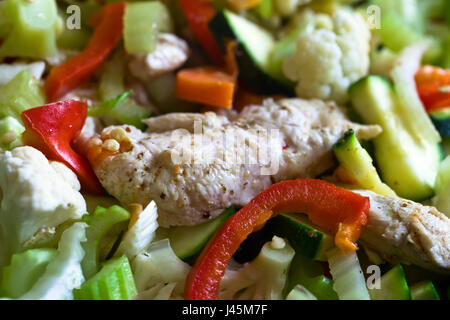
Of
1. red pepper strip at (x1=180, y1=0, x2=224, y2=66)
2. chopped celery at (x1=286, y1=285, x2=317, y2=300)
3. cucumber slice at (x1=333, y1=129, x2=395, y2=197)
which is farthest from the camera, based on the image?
red pepper strip at (x1=180, y1=0, x2=224, y2=66)

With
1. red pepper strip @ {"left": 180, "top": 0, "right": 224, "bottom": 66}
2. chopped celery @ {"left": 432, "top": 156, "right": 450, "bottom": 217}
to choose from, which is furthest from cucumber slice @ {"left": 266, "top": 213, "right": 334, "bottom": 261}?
red pepper strip @ {"left": 180, "top": 0, "right": 224, "bottom": 66}

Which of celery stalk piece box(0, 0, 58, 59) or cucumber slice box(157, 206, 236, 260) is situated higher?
celery stalk piece box(0, 0, 58, 59)

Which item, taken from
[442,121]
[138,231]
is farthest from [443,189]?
[138,231]

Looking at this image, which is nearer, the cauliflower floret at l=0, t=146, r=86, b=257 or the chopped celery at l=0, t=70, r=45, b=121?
the cauliflower floret at l=0, t=146, r=86, b=257

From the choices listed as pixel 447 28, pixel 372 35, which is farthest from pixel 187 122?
pixel 447 28

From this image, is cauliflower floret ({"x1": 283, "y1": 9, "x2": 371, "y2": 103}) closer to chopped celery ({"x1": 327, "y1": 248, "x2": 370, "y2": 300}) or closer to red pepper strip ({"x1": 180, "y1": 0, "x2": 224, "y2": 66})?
red pepper strip ({"x1": 180, "y1": 0, "x2": 224, "y2": 66})
